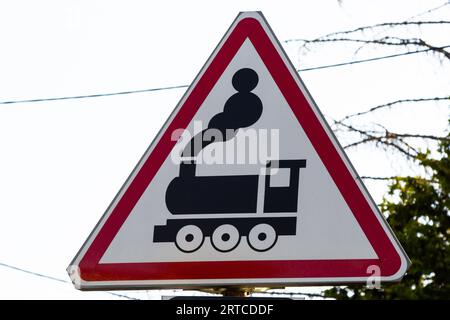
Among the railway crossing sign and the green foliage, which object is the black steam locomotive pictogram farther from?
the green foliage

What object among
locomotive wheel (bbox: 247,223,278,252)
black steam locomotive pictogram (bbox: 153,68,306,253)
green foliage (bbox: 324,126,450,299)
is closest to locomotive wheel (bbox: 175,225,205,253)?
black steam locomotive pictogram (bbox: 153,68,306,253)

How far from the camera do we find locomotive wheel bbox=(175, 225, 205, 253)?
2.54m

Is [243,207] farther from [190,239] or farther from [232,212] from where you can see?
[190,239]

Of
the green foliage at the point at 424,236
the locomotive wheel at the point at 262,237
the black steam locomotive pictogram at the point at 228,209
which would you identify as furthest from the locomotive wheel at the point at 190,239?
the green foliage at the point at 424,236

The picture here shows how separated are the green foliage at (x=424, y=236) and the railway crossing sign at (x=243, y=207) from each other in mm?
11880

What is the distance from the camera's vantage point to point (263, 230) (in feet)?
8.27

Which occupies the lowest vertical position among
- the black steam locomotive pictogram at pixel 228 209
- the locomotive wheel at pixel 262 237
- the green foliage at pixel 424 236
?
the locomotive wheel at pixel 262 237

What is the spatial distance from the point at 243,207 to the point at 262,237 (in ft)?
0.30

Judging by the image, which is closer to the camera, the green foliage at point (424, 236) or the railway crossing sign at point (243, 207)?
the railway crossing sign at point (243, 207)

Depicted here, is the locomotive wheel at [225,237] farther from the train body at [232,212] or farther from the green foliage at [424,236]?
the green foliage at [424,236]

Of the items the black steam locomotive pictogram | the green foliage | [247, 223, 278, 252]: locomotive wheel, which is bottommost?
[247, 223, 278, 252]: locomotive wheel

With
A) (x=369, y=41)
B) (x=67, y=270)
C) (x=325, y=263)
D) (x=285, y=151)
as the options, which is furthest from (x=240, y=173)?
(x=369, y=41)

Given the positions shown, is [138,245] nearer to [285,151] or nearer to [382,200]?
[285,151]

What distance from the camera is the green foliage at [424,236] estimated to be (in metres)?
14.5
